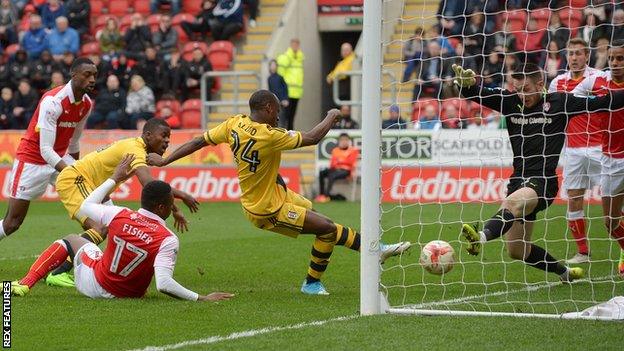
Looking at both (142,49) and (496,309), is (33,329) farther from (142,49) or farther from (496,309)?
(142,49)

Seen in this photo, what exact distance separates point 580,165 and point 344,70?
529 inches

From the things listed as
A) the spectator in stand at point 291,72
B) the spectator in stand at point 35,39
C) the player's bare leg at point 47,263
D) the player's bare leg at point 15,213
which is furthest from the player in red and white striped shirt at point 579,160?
the spectator in stand at point 35,39

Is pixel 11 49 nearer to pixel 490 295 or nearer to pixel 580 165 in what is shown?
pixel 580 165

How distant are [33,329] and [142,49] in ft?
65.8

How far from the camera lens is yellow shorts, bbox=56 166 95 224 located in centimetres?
1131

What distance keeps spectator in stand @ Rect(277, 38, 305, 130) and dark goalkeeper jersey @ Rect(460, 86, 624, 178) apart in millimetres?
15511

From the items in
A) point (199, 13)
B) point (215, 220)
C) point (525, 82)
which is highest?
point (525, 82)

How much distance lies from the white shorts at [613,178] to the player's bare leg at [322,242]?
240cm

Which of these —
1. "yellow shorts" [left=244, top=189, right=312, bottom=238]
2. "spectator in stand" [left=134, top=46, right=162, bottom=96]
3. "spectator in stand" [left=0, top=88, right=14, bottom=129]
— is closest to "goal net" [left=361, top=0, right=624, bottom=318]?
"yellow shorts" [left=244, top=189, right=312, bottom=238]

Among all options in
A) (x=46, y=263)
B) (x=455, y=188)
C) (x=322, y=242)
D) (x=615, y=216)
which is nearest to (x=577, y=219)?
(x=615, y=216)

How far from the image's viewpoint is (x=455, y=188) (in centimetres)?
2188

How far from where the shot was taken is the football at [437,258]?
1002 centimetres

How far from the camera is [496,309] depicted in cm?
954

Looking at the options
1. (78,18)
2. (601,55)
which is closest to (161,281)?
(601,55)
